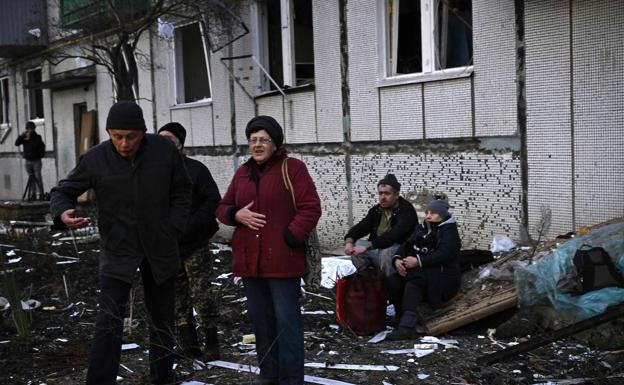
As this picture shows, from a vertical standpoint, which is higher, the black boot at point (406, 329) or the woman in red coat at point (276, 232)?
the woman in red coat at point (276, 232)

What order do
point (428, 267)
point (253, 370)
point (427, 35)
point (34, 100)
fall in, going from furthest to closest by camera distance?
point (34, 100), point (427, 35), point (428, 267), point (253, 370)

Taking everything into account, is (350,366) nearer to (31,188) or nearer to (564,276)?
(564,276)

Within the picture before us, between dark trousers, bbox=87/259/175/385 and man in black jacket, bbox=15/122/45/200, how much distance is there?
15.2 metres

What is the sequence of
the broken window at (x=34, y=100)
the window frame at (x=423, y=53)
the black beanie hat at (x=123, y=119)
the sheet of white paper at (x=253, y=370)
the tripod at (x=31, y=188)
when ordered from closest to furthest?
the black beanie hat at (x=123, y=119) < the sheet of white paper at (x=253, y=370) < the window frame at (x=423, y=53) < the tripod at (x=31, y=188) < the broken window at (x=34, y=100)

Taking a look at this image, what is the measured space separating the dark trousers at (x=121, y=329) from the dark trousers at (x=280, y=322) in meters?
0.53

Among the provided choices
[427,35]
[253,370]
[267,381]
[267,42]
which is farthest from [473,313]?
[267,42]

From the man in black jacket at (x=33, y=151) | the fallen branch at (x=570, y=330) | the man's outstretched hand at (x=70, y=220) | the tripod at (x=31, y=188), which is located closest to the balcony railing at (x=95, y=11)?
the man in black jacket at (x=33, y=151)

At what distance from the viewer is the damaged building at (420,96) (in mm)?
7480

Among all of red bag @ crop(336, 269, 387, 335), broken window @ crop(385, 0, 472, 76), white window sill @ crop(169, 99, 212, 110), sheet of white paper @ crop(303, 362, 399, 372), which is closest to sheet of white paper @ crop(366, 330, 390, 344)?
red bag @ crop(336, 269, 387, 335)

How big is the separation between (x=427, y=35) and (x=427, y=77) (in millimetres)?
542

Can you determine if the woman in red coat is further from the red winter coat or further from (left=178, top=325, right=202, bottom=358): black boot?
(left=178, top=325, right=202, bottom=358): black boot

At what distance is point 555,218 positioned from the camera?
7773 mm

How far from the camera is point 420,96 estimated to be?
9.27 m

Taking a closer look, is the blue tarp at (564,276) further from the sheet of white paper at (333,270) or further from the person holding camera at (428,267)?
the sheet of white paper at (333,270)
